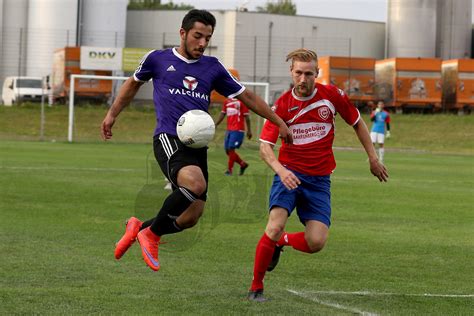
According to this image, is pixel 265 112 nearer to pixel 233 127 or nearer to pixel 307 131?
pixel 307 131

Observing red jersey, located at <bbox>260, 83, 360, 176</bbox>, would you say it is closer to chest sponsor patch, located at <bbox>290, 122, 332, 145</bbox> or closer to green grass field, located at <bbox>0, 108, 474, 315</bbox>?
chest sponsor patch, located at <bbox>290, 122, 332, 145</bbox>

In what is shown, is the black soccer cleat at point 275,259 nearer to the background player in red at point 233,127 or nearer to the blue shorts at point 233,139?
the background player in red at point 233,127

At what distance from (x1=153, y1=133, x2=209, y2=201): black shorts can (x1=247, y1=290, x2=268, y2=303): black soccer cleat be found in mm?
905

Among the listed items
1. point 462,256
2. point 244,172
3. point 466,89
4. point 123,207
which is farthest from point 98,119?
point 462,256

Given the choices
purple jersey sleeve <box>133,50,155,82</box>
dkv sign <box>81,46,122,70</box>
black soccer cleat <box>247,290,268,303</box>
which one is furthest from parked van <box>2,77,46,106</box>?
black soccer cleat <box>247,290,268,303</box>

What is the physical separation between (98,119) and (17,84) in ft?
24.0

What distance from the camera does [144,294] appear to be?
7.68 m

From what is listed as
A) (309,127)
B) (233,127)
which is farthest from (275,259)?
(233,127)

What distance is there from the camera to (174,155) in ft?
25.8

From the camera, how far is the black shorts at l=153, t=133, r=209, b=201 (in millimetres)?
7840

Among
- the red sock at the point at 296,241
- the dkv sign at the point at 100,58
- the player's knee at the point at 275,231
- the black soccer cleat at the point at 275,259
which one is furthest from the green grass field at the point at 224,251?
the dkv sign at the point at 100,58

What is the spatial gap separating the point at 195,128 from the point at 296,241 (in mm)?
1465

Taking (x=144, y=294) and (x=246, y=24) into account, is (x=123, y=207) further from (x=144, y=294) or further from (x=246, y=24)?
(x=246, y=24)

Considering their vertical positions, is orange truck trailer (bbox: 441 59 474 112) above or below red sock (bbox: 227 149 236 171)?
above
